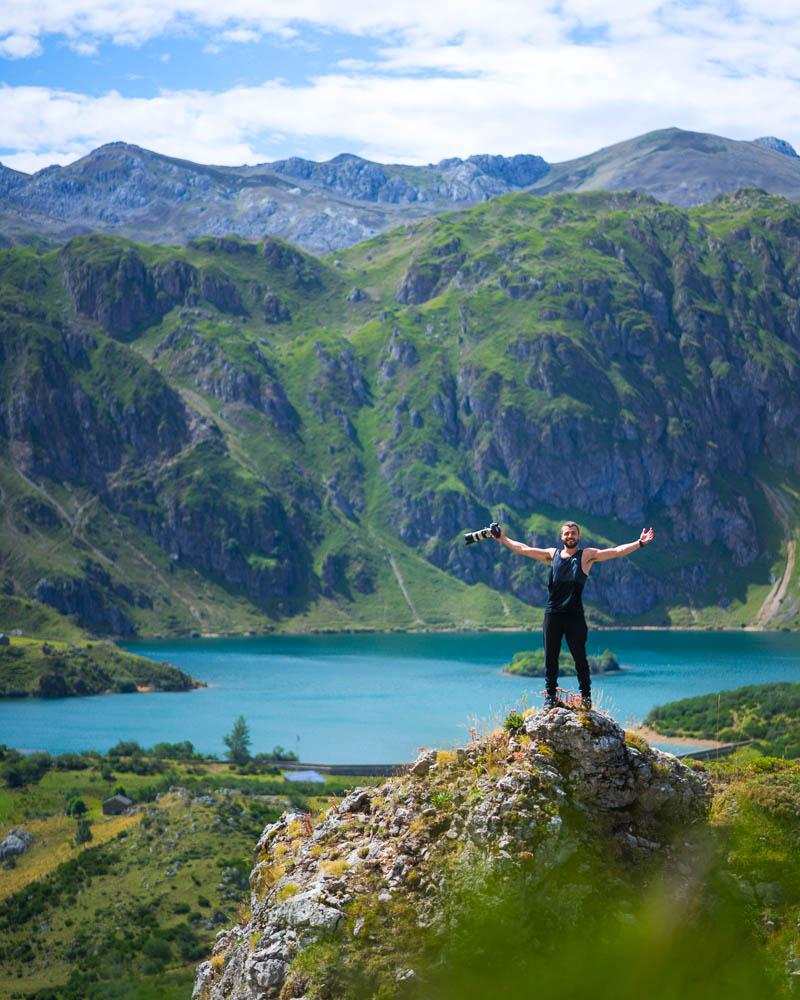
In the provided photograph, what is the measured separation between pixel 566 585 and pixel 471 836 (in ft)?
14.0

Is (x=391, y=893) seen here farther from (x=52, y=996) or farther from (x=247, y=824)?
(x=247, y=824)

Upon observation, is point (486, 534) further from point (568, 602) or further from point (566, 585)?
point (568, 602)

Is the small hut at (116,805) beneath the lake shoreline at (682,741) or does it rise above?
above

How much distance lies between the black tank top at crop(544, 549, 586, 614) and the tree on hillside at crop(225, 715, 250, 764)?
157037 millimetres

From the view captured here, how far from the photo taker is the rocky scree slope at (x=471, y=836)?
18609 mm

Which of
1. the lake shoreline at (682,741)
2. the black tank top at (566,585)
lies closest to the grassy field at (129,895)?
the black tank top at (566,585)

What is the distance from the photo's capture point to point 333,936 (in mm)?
18672

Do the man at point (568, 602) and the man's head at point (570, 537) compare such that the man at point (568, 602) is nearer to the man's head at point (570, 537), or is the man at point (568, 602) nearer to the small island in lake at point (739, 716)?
the man's head at point (570, 537)

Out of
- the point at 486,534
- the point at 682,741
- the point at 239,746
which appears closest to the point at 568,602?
the point at 486,534

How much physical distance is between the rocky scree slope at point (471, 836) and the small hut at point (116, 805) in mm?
113114

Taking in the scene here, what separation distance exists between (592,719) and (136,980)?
205ft

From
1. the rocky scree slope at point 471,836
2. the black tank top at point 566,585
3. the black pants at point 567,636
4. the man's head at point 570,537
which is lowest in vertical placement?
the rocky scree slope at point 471,836

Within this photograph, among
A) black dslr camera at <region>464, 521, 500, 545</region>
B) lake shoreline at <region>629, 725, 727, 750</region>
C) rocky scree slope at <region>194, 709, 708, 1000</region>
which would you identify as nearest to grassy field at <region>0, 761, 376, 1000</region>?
rocky scree slope at <region>194, 709, 708, 1000</region>

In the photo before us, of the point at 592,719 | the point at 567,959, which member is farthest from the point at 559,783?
the point at 567,959
